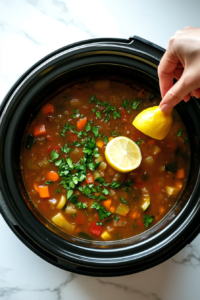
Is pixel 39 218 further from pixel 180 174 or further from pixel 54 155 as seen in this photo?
A: pixel 180 174

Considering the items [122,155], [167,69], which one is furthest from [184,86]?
[122,155]

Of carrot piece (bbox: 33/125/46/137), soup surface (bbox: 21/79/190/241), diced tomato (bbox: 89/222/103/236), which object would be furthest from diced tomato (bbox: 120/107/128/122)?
diced tomato (bbox: 89/222/103/236)

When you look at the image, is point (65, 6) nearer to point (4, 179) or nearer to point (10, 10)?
point (10, 10)

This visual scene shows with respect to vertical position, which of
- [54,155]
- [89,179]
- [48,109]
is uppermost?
[48,109]

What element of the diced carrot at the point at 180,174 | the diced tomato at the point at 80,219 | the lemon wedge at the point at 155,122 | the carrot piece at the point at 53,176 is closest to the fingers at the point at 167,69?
the lemon wedge at the point at 155,122

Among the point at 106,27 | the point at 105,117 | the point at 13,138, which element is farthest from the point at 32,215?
the point at 106,27

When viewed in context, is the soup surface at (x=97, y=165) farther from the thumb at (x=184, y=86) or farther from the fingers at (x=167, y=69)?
the thumb at (x=184, y=86)
